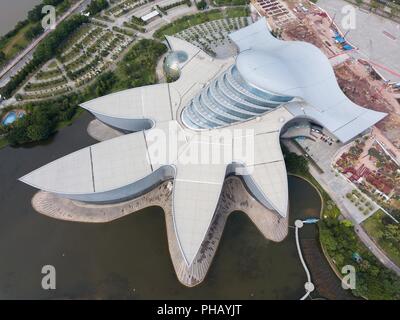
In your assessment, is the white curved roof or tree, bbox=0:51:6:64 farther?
tree, bbox=0:51:6:64

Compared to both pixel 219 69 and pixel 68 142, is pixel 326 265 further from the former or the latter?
pixel 68 142

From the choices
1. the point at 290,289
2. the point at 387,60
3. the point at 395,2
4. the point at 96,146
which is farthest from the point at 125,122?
the point at 395,2

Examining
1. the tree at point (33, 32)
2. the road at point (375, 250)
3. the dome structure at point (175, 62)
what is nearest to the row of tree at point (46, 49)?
the tree at point (33, 32)

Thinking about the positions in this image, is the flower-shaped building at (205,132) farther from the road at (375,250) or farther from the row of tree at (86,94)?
the road at (375,250)

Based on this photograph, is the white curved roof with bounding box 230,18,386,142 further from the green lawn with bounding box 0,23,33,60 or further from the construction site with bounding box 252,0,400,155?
the green lawn with bounding box 0,23,33,60

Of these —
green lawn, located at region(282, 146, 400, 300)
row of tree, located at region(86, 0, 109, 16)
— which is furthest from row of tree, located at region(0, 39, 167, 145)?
green lawn, located at region(282, 146, 400, 300)
